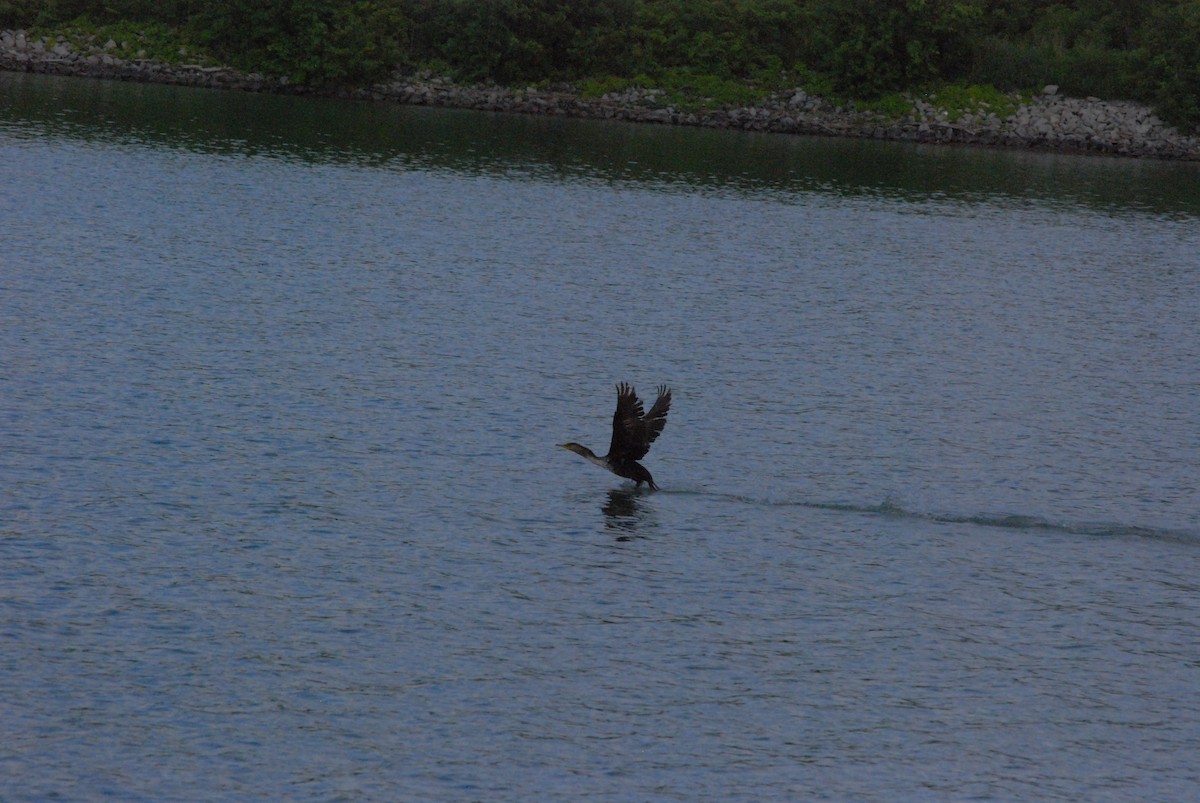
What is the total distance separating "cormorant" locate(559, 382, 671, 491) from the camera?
1011 inches

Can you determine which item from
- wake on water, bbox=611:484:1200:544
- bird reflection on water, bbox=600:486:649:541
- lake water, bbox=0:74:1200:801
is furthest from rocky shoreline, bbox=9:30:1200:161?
bird reflection on water, bbox=600:486:649:541

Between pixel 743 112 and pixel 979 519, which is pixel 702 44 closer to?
pixel 743 112

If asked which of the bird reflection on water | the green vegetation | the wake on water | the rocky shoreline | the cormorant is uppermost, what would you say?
the green vegetation

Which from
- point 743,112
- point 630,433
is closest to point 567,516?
point 630,433

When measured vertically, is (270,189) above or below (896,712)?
above

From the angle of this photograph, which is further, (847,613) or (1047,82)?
(1047,82)

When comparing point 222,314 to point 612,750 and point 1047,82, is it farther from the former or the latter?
point 1047,82

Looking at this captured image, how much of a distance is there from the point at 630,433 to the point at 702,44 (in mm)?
81596

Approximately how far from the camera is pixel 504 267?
159 feet

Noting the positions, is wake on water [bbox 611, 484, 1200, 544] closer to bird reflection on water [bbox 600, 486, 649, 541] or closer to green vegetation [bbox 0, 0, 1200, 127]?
bird reflection on water [bbox 600, 486, 649, 541]

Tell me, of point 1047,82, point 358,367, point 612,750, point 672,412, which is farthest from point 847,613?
point 1047,82

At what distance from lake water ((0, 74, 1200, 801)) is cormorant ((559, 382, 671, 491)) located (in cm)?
78

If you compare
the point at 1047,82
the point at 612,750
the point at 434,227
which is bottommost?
the point at 612,750

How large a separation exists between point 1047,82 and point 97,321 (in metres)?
82.6
